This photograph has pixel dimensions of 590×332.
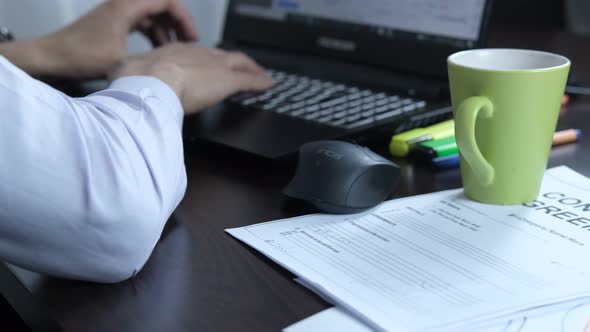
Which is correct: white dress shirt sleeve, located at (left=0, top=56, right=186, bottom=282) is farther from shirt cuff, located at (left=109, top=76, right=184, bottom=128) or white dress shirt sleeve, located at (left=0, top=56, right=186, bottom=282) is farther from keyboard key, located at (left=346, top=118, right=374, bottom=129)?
keyboard key, located at (left=346, top=118, right=374, bottom=129)

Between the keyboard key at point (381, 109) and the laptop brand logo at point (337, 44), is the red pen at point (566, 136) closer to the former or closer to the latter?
the keyboard key at point (381, 109)

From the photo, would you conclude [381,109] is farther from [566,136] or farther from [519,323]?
[519,323]

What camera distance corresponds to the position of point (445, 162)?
644mm

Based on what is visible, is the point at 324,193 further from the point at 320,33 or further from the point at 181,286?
the point at 320,33

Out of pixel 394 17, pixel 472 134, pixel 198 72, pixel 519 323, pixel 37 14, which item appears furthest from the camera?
pixel 37 14

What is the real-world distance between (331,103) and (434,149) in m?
0.16

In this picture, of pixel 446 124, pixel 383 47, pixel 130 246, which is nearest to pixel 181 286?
pixel 130 246

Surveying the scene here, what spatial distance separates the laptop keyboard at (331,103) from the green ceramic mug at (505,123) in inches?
6.5

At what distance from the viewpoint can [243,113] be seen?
77cm

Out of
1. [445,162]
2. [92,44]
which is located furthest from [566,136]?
[92,44]

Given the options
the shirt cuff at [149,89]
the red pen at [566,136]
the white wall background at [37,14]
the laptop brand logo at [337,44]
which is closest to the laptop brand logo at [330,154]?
the shirt cuff at [149,89]

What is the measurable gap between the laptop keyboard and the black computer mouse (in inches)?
5.3

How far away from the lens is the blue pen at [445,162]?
0.64 m

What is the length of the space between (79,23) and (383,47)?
440mm
